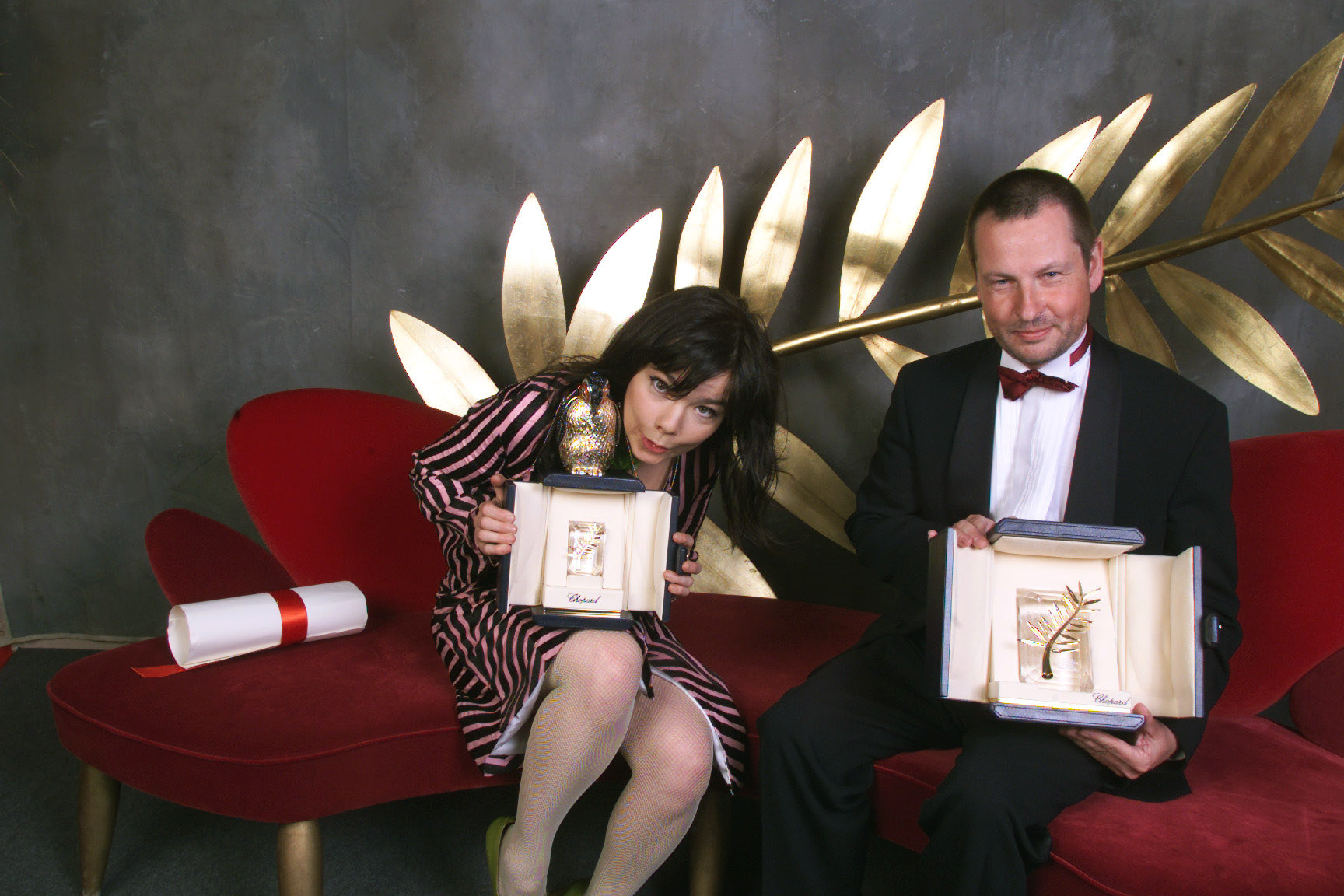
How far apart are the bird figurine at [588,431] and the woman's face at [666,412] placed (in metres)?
0.07

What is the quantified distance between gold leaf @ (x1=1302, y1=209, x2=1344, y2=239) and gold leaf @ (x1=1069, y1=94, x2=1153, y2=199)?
48 cm

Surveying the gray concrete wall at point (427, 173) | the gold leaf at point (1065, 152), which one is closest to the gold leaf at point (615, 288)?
the gray concrete wall at point (427, 173)

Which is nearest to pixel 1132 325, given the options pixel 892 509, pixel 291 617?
pixel 892 509

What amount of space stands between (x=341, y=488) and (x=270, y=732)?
2.69 ft

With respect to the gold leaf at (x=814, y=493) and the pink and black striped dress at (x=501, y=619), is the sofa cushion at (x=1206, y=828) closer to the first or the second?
the pink and black striped dress at (x=501, y=619)

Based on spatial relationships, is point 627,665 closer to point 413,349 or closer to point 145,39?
point 413,349

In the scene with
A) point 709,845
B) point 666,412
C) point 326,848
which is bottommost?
point 326,848

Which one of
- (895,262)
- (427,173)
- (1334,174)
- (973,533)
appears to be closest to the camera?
(973,533)

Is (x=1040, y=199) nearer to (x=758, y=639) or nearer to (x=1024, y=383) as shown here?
(x=1024, y=383)

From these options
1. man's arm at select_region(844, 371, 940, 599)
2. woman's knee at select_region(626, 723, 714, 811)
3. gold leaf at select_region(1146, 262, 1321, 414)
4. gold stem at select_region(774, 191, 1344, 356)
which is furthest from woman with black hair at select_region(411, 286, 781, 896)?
gold leaf at select_region(1146, 262, 1321, 414)

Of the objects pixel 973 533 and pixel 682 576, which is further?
pixel 682 576

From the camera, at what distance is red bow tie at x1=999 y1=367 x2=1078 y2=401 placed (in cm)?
172

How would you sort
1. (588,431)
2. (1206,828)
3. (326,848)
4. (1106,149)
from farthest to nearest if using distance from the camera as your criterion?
1. (1106,149)
2. (326,848)
3. (588,431)
4. (1206,828)

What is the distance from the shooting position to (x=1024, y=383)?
174cm
